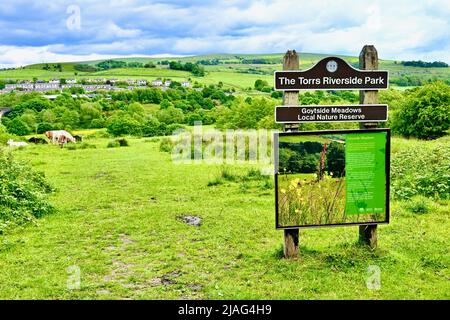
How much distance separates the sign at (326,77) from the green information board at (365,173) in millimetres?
1067

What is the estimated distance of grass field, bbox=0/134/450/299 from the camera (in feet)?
25.6

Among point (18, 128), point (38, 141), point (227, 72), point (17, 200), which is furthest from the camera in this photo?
point (227, 72)

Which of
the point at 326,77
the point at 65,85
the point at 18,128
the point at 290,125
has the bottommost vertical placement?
the point at 18,128

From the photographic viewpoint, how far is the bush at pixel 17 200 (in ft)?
40.8

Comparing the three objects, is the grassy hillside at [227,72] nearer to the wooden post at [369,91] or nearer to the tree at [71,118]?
the tree at [71,118]

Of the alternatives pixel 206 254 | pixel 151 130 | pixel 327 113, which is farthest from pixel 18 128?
pixel 327 113

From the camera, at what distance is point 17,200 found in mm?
13602

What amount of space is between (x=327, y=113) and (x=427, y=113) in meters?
32.8

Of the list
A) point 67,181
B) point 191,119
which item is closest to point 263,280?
point 67,181

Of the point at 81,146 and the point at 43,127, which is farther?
the point at 43,127

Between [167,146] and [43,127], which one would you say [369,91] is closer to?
[167,146]

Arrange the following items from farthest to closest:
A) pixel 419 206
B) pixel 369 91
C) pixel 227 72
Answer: pixel 227 72
pixel 419 206
pixel 369 91

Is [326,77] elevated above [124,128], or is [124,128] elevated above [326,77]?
[326,77]

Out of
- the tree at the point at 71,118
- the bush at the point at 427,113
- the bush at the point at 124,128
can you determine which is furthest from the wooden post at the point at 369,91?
the tree at the point at 71,118
